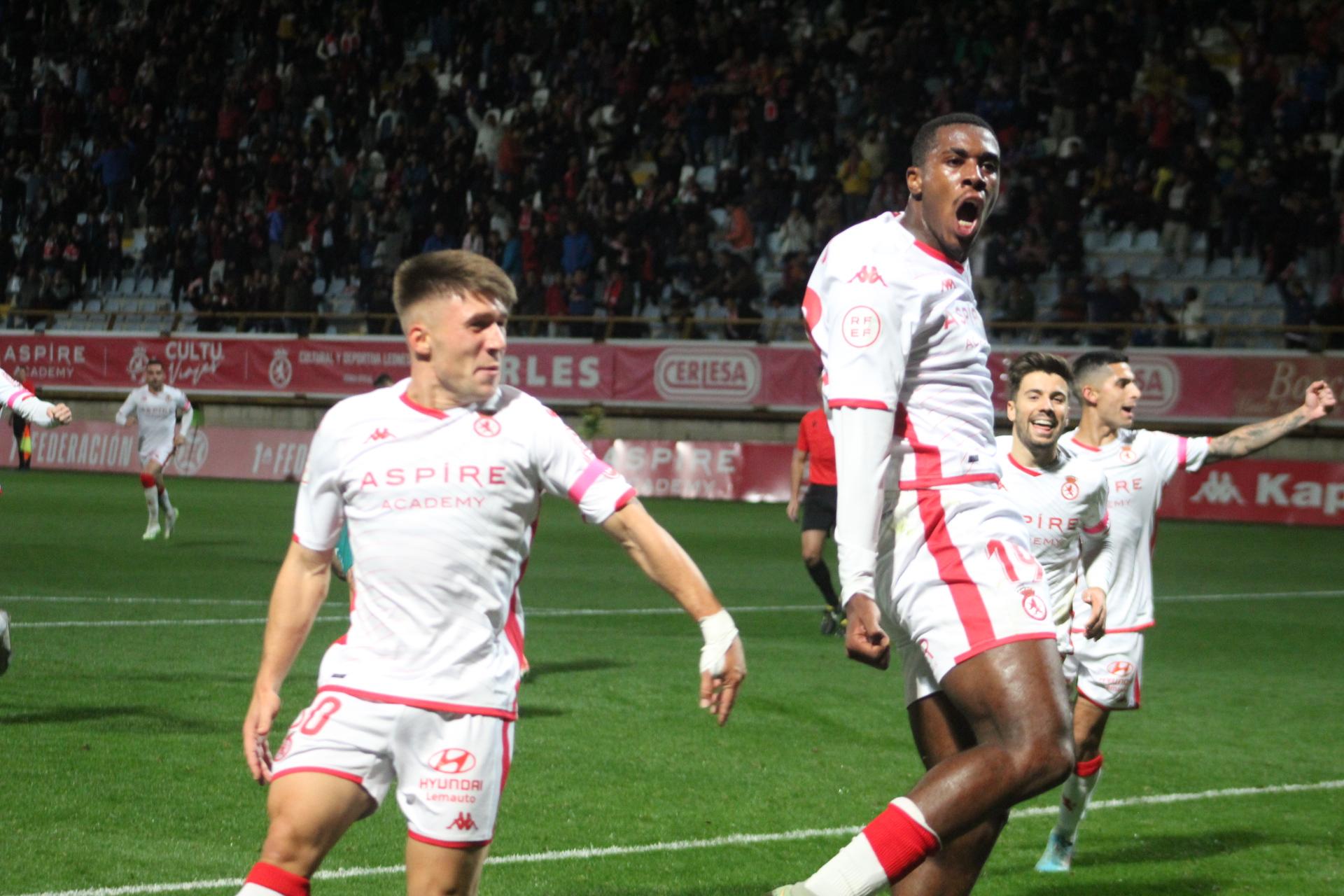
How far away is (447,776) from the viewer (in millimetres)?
3824

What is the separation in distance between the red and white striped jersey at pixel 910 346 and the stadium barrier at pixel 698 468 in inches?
→ 761

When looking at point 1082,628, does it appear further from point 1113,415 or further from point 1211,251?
point 1211,251

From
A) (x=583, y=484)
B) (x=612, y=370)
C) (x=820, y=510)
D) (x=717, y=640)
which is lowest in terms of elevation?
(x=820, y=510)

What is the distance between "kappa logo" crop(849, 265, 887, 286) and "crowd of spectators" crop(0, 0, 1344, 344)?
22.3 metres

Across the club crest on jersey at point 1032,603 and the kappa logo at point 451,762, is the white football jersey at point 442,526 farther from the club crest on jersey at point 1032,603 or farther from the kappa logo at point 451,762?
the club crest on jersey at point 1032,603

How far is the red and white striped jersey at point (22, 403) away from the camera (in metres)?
10.6

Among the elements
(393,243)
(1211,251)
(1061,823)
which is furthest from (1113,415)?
(393,243)

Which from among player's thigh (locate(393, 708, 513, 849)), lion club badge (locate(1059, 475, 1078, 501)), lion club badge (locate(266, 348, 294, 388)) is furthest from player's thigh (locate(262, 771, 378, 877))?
lion club badge (locate(266, 348, 294, 388))

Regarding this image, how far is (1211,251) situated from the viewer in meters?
27.2

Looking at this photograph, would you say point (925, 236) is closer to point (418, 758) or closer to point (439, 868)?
point (418, 758)

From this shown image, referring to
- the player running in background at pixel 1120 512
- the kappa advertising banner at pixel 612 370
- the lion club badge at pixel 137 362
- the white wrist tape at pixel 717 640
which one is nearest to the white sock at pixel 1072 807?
the player running in background at pixel 1120 512

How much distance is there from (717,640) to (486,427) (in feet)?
2.38

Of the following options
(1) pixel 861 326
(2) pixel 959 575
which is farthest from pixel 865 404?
(2) pixel 959 575

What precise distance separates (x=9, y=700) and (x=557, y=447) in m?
6.41
